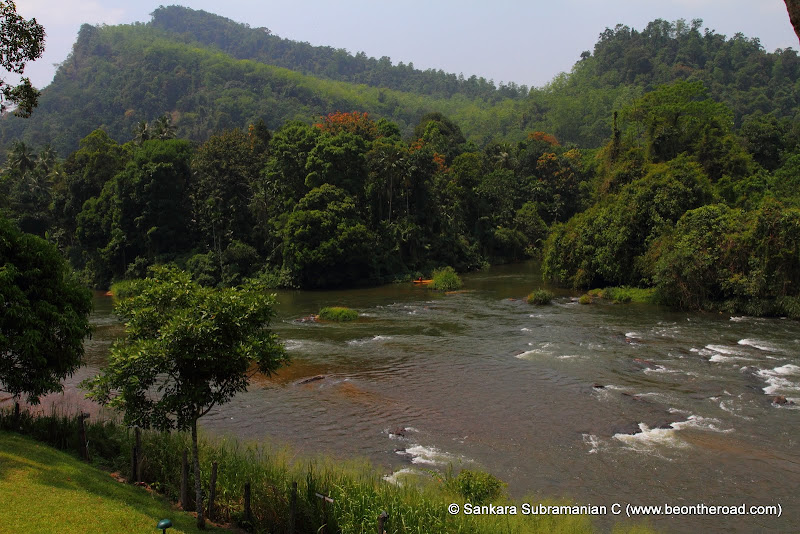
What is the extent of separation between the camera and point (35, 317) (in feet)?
51.5

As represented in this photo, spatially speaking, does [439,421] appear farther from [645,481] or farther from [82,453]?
[82,453]

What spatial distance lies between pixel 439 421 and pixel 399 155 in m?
45.8

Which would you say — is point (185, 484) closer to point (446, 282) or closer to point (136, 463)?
point (136, 463)

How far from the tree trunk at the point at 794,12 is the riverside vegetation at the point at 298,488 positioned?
9069mm

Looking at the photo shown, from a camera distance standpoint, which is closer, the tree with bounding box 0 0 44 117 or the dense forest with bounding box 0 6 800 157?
the tree with bounding box 0 0 44 117

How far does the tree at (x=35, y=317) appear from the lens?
15.4 m

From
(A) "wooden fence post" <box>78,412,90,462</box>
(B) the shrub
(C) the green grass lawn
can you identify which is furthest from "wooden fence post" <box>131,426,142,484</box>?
(B) the shrub

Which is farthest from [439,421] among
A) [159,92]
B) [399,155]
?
[159,92]

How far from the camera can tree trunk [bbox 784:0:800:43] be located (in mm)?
7340

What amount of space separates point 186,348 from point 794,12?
36.7ft

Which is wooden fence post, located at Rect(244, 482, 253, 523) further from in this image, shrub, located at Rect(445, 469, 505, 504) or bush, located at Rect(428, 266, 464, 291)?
bush, located at Rect(428, 266, 464, 291)

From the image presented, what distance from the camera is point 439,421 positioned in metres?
21.4

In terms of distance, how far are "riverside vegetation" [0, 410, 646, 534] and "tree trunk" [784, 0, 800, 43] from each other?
9069 millimetres

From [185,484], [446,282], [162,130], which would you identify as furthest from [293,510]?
[162,130]
